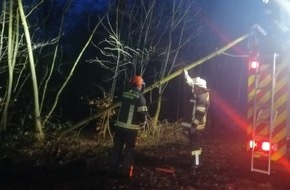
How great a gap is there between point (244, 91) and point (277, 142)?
13758 millimetres

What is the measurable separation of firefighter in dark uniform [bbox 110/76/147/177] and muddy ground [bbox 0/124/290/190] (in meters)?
0.27

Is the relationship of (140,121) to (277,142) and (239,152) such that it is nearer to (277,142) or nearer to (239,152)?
(277,142)

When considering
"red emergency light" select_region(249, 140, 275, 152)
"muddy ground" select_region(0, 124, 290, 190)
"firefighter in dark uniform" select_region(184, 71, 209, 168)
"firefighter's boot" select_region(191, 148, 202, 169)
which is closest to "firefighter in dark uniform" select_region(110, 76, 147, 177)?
"muddy ground" select_region(0, 124, 290, 190)

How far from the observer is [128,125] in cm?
737

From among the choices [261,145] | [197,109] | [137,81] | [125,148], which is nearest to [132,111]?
[137,81]

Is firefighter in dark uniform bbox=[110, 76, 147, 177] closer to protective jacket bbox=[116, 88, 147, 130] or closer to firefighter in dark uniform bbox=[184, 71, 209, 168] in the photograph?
protective jacket bbox=[116, 88, 147, 130]

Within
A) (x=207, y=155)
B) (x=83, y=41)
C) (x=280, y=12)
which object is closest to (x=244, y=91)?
(x=83, y=41)

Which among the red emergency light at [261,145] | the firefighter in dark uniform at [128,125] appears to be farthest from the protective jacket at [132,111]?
the red emergency light at [261,145]

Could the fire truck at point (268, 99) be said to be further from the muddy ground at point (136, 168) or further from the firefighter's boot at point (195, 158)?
the firefighter's boot at point (195, 158)

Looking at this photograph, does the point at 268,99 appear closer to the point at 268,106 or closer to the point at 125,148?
the point at 268,106

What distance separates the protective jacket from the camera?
24.2 feet

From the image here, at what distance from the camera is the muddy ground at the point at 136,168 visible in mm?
6789

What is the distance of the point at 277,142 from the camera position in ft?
23.0

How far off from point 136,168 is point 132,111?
129cm
